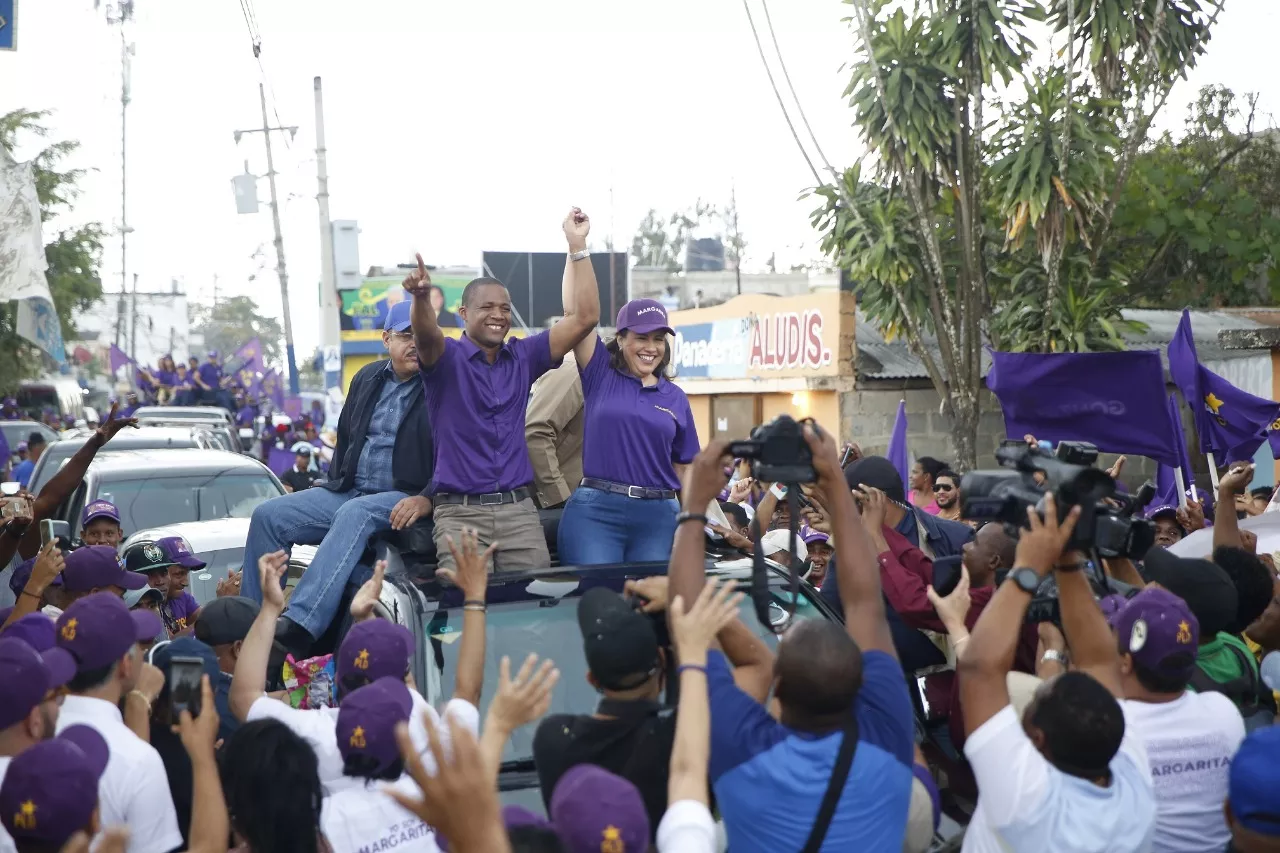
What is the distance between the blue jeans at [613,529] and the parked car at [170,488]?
15.4 ft

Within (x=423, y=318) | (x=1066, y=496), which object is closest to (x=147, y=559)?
(x=423, y=318)

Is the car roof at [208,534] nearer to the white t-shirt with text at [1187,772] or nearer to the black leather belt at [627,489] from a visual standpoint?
the black leather belt at [627,489]

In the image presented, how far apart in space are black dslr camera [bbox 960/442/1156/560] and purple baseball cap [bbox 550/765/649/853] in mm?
1348

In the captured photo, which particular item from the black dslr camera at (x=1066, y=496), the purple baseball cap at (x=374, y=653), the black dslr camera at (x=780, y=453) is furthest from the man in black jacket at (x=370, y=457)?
the black dslr camera at (x=1066, y=496)

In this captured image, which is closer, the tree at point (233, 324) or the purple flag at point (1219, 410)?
the purple flag at point (1219, 410)

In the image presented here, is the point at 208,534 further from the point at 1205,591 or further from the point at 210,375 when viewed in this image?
the point at 210,375

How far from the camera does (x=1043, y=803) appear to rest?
9.95ft

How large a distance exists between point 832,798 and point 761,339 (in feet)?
54.9

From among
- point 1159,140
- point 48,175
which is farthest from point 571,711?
point 48,175

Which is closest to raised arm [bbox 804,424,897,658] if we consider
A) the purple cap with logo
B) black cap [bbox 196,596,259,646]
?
black cap [bbox 196,596,259,646]

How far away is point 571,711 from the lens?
4.52 meters

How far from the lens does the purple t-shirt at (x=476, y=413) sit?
544 centimetres

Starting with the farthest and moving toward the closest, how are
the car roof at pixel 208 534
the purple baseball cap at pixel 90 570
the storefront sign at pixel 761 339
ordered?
the storefront sign at pixel 761 339
the car roof at pixel 208 534
the purple baseball cap at pixel 90 570

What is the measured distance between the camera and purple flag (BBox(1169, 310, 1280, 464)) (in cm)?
854
